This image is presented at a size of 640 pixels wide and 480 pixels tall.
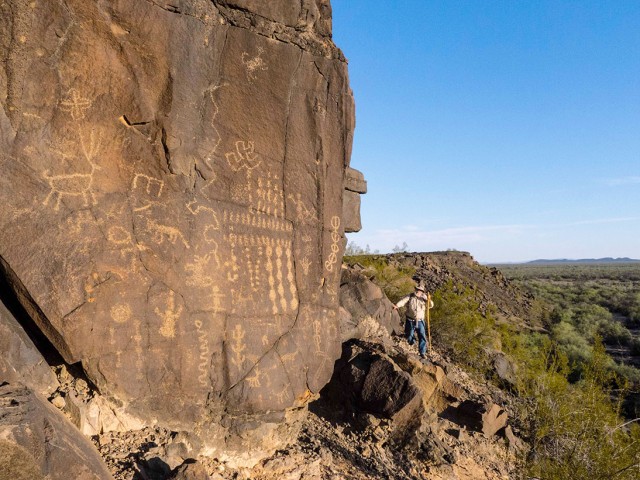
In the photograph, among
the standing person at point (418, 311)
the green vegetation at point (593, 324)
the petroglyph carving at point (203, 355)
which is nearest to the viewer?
the petroglyph carving at point (203, 355)

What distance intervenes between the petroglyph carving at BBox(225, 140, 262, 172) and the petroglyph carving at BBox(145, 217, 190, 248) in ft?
2.75

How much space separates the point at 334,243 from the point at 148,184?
2167 mm

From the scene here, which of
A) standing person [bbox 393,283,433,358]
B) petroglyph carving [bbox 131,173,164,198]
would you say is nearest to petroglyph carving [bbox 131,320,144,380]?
petroglyph carving [bbox 131,173,164,198]

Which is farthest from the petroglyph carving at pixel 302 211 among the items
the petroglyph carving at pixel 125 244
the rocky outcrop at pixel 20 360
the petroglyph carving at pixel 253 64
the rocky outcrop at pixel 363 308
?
the rocky outcrop at pixel 20 360

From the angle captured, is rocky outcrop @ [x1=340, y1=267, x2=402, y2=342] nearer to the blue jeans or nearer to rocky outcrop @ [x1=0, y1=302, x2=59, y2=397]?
the blue jeans

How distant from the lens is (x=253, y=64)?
4.97 m

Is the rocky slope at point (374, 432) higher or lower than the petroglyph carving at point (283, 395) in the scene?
lower

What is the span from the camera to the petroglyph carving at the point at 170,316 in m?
4.34

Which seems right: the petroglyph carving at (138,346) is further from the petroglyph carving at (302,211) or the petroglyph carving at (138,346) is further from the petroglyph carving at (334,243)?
the petroglyph carving at (334,243)

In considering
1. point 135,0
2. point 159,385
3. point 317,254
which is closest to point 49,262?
point 159,385

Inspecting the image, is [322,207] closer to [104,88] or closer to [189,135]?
[189,135]

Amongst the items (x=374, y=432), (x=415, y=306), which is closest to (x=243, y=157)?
(x=374, y=432)

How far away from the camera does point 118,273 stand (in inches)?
163

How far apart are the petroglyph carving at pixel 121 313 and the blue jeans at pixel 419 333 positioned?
17.5 ft
